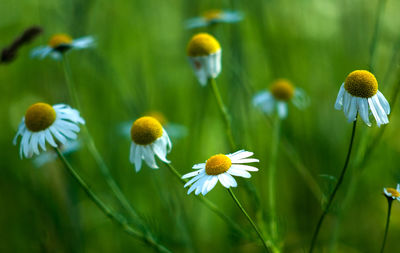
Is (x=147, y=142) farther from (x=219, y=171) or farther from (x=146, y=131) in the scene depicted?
(x=219, y=171)

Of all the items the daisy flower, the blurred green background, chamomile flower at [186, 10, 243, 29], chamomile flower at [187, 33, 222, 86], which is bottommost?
the blurred green background

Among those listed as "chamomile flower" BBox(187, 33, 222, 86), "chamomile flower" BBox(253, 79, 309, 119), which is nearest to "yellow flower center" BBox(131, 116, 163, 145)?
"chamomile flower" BBox(187, 33, 222, 86)

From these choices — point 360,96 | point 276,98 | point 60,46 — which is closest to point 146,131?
point 360,96

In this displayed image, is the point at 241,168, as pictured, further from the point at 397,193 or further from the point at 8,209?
the point at 8,209

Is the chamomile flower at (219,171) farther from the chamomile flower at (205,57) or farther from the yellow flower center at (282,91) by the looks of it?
the yellow flower center at (282,91)

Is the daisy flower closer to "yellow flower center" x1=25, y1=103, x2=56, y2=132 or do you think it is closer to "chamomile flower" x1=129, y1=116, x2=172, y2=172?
"yellow flower center" x1=25, y1=103, x2=56, y2=132
